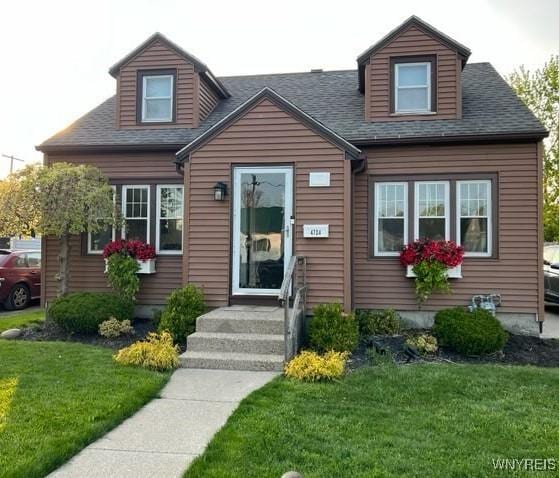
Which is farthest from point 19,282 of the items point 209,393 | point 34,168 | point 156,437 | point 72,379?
point 156,437

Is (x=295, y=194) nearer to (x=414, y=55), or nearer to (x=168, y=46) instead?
(x=414, y=55)

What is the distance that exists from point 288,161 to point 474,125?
3.61 m

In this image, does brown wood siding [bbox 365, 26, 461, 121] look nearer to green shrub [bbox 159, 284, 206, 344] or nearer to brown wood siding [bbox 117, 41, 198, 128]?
brown wood siding [bbox 117, 41, 198, 128]

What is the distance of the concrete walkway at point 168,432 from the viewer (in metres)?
3.37

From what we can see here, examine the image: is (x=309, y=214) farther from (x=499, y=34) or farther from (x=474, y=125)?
(x=499, y=34)

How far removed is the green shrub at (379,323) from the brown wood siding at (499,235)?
0.42 metres

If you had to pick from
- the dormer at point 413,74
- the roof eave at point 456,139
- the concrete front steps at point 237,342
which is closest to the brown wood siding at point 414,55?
the dormer at point 413,74

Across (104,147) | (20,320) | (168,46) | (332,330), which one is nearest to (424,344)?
(332,330)

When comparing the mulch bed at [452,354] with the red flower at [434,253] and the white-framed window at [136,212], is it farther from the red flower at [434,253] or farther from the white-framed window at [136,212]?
the white-framed window at [136,212]

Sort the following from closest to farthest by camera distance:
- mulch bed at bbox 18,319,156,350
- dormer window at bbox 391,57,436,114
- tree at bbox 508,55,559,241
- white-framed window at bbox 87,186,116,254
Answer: mulch bed at bbox 18,319,156,350
dormer window at bbox 391,57,436,114
white-framed window at bbox 87,186,116,254
tree at bbox 508,55,559,241

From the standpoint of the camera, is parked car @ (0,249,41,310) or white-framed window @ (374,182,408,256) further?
parked car @ (0,249,41,310)

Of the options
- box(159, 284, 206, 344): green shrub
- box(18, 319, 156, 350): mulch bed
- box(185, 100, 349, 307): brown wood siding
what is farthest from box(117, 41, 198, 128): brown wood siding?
box(18, 319, 156, 350): mulch bed

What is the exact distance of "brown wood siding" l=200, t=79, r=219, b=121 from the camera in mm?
10106

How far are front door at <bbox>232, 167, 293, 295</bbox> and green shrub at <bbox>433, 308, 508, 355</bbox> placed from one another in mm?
2726
